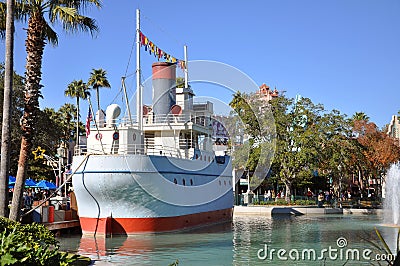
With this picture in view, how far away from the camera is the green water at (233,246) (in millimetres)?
15859

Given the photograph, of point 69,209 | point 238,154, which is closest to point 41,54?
point 69,209

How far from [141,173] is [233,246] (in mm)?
5444

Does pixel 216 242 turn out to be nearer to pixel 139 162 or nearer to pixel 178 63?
pixel 139 162

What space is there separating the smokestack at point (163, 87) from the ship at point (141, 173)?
6cm

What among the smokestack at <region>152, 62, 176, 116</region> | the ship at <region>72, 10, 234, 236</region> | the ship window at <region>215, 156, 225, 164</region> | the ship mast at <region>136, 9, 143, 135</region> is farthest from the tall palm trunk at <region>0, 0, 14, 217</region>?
the ship window at <region>215, 156, 225, 164</region>

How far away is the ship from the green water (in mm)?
814

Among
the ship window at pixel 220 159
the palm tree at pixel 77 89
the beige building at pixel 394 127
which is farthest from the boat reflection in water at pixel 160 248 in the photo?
the beige building at pixel 394 127

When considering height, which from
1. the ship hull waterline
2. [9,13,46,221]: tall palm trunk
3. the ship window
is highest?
[9,13,46,221]: tall palm trunk

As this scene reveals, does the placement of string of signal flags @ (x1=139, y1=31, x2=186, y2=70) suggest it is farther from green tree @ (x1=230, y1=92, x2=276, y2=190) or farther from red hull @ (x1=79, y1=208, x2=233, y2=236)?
green tree @ (x1=230, y1=92, x2=276, y2=190)

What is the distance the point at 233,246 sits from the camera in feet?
64.7

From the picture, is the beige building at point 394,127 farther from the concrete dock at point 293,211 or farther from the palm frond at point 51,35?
the palm frond at point 51,35

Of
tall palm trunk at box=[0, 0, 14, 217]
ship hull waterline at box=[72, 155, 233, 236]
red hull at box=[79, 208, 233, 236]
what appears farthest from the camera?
red hull at box=[79, 208, 233, 236]

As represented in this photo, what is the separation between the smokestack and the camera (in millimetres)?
28766

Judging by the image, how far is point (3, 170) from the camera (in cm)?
1351
